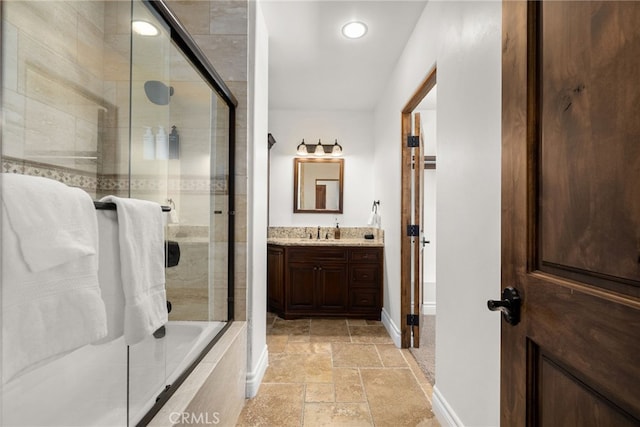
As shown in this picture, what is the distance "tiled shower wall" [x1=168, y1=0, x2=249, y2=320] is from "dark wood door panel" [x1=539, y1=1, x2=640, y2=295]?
64.9 inches

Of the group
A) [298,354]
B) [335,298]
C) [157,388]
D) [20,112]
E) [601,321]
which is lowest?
[298,354]

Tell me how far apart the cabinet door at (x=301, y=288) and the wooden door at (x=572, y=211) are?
264 cm

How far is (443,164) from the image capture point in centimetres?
179

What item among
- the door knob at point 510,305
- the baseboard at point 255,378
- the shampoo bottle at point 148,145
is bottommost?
the baseboard at point 255,378

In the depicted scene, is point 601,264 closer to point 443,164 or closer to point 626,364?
point 626,364

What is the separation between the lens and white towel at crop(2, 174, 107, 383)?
58cm

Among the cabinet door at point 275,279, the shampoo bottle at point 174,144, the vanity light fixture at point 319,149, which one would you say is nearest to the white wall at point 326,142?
the vanity light fixture at point 319,149

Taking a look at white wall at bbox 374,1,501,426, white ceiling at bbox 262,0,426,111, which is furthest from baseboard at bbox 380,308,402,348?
white ceiling at bbox 262,0,426,111

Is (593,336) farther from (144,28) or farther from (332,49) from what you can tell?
(332,49)

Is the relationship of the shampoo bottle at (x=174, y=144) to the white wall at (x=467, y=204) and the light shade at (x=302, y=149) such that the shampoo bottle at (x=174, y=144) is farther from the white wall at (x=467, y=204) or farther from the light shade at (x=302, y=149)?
the light shade at (x=302, y=149)

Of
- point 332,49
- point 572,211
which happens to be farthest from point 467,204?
point 332,49

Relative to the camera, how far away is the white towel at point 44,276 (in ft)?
1.90

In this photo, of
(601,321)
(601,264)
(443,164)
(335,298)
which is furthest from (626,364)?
(335,298)

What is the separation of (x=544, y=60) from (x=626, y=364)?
2.21ft
